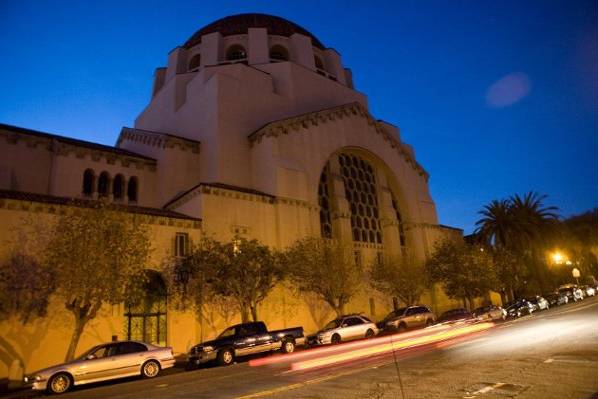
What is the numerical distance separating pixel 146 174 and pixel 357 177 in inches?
721

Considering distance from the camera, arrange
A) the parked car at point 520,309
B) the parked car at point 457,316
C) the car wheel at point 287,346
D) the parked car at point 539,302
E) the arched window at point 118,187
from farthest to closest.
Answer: the parked car at point 539,302, the parked car at point 520,309, the arched window at point 118,187, the parked car at point 457,316, the car wheel at point 287,346

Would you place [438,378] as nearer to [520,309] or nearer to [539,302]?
[520,309]

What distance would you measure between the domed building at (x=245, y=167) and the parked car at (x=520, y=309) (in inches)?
306

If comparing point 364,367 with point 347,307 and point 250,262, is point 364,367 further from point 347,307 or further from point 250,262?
point 347,307

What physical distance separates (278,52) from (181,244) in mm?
28561

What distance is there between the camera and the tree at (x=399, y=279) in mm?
32688

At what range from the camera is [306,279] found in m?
26.2

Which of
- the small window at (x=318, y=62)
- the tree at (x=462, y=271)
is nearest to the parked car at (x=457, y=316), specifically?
the tree at (x=462, y=271)

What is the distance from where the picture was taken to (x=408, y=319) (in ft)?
87.9

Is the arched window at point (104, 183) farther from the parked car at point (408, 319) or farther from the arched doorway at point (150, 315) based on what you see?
the parked car at point (408, 319)

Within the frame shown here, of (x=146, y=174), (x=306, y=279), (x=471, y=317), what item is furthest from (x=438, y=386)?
(x=146, y=174)

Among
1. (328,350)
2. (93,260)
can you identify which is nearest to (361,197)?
(328,350)

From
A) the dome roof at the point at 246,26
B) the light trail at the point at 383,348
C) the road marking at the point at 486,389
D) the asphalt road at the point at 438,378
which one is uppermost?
the dome roof at the point at 246,26

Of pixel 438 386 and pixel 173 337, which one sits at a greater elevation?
pixel 173 337
